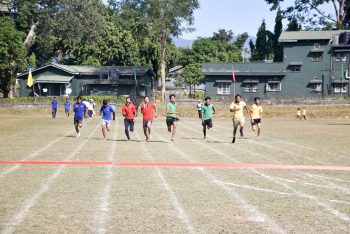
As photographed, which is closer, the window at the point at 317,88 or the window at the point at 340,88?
the window at the point at 340,88

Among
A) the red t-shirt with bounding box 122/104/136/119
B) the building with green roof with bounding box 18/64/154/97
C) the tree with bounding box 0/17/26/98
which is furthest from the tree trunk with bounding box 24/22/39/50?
the red t-shirt with bounding box 122/104/136/119

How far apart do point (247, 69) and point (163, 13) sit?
45.0 feet

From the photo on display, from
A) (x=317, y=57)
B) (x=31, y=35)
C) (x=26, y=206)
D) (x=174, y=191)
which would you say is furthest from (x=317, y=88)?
(x=26, y=206)

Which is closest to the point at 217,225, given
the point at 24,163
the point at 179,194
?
the point at 179,194

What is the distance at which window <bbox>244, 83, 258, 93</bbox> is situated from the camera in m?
67.3

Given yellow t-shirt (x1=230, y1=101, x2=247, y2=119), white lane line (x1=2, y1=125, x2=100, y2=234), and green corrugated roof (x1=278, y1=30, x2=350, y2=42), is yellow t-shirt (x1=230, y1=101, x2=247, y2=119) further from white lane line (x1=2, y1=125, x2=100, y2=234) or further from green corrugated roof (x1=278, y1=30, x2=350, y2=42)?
green corrugated roof (x1=278, y1=30, x2=350, y2=42)

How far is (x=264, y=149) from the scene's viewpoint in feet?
58.3

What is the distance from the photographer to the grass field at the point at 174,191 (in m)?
6.76

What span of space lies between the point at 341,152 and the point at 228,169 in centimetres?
596

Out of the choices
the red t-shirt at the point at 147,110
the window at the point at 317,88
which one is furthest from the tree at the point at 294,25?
the red t-shirt at the point at 147,110

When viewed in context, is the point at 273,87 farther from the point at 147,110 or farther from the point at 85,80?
the point at 147,110

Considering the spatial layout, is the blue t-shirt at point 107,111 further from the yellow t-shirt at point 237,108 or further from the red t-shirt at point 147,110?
the yellow t-shirt at point 237,108

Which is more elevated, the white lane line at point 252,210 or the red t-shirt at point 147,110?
the red t-shirt at point 147,110

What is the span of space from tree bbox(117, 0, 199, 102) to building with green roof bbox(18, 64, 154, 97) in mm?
5385
